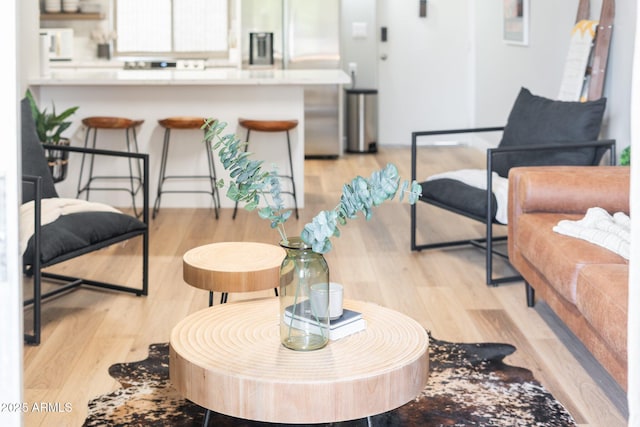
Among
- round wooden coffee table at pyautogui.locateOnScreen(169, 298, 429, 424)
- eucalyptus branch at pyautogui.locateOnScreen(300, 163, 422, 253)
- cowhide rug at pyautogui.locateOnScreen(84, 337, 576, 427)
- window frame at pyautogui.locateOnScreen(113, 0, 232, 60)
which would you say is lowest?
cowhide rug at pyautogui.locateOnScreen(84, 337, 576, 427)

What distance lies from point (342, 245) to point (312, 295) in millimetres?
2889

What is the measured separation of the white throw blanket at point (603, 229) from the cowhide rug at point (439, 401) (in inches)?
21.6

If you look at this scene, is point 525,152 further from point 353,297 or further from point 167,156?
point 167,156

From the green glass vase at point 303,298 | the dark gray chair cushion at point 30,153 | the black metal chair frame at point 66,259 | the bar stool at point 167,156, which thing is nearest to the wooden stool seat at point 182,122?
the bar stool at point 167,156

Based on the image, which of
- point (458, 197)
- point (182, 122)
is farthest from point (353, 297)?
point (182, 122)

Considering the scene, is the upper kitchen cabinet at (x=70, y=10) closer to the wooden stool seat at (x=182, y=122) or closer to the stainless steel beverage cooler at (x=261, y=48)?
the stainless steel beverage cooler at (x=261, y=48)

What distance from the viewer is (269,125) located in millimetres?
5867

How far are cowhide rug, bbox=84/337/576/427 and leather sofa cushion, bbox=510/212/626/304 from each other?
14.1 inches

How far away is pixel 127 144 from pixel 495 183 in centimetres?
274

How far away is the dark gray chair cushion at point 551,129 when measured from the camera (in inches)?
173

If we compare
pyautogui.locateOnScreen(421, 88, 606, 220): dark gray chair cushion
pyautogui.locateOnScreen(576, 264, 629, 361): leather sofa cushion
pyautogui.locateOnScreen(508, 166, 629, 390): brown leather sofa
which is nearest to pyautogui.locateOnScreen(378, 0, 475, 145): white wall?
pyautogui.locateOnScreen(421, 88, 606, 220): dark gray chair cushion

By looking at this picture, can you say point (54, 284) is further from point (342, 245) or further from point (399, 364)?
point (399, 364)

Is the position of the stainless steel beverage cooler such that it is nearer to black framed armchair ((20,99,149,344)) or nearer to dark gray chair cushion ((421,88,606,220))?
dark gray chair cushion ((421,88,606,220))

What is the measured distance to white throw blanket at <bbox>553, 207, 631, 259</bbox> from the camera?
10.5 feet
